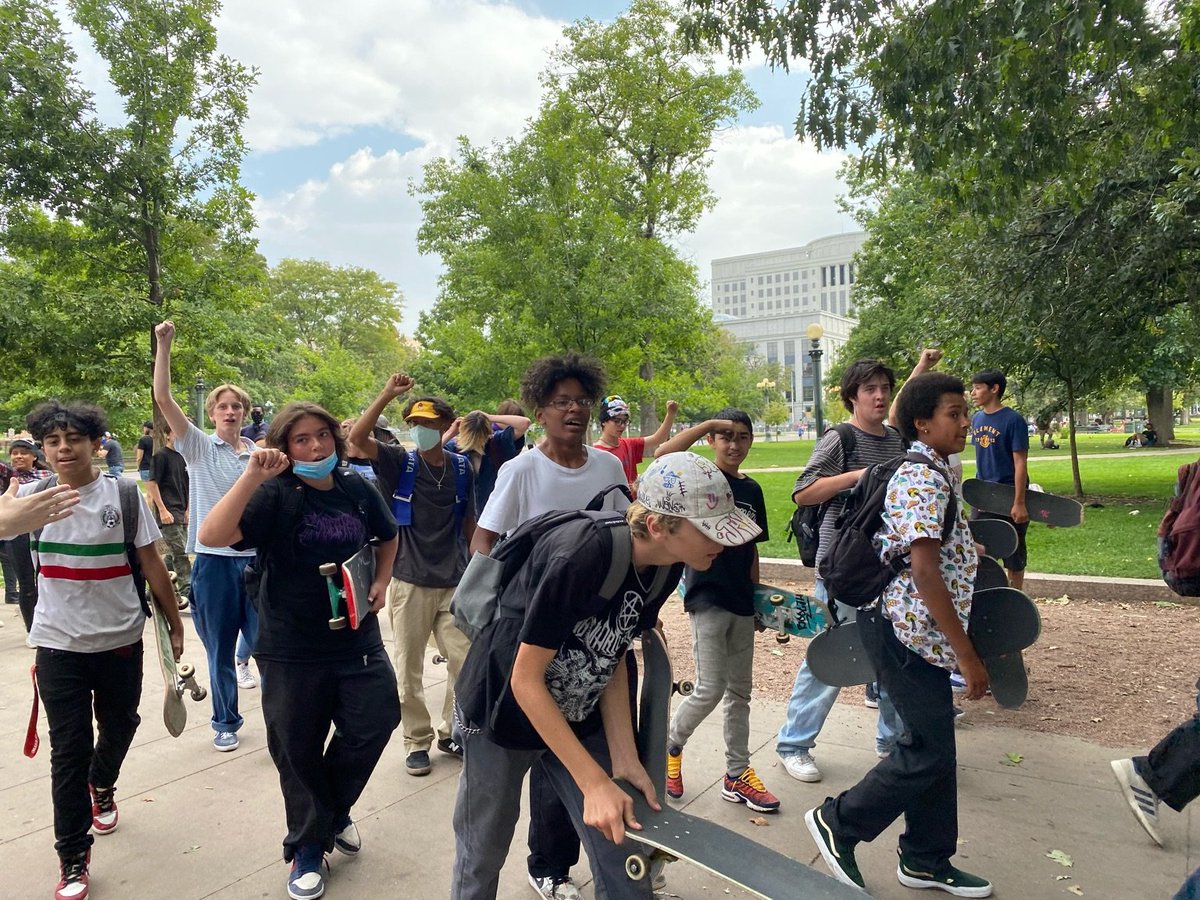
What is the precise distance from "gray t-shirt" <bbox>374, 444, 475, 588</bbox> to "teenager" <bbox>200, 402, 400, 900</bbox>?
1089 mm

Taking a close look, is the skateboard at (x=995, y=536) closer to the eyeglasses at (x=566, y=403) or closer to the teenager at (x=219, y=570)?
the eyeglasses at (x=566, y=403)

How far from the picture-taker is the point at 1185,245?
1015cm

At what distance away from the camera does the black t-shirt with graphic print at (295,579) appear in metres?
3.00

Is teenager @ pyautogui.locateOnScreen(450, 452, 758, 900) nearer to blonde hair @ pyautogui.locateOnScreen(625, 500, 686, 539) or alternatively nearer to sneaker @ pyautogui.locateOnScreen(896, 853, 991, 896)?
blonde hair @ pyautogui.locateOnScreen(625, 500, 686, 539)

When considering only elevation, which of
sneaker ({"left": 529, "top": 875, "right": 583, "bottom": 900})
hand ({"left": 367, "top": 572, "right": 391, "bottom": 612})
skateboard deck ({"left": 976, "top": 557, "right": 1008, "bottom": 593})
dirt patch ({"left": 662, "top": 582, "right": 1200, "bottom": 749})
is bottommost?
dirt patch ({"left": 662, "top": 582, "right": 1200, "bottom": 749})

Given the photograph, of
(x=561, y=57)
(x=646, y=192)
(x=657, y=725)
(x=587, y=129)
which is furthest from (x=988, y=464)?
(x=561, y=57)

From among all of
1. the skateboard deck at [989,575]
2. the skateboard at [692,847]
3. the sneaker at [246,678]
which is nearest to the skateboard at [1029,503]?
the skateboard deck at [989,575]

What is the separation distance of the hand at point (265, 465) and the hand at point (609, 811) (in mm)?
1600

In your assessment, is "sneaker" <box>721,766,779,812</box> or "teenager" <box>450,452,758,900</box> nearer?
"teenager" <box>450,452,758,900</box>

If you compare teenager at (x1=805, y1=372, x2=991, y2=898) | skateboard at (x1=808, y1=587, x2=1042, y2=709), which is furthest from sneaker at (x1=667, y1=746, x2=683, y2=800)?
skateboard at (x1=808, y1=587, x2=1042, y2=709)

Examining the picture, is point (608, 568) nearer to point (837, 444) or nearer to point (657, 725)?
point (657, 725)

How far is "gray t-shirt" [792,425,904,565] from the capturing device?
3.87 meters

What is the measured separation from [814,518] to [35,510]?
3230 millimetres

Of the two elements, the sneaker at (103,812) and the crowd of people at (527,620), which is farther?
the sneaker at (103,812)
